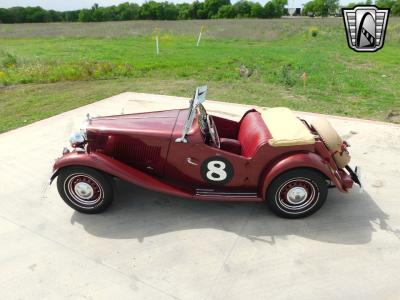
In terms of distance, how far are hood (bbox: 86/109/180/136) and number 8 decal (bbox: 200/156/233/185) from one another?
1.83ft

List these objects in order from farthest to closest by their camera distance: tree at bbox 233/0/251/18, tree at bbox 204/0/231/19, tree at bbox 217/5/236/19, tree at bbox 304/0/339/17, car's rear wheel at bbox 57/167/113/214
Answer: tree at bbox 304/0/339/17, tree at bbox 204/0/231/19, tree at bbox 233/0/251/18, tree at bbox 217/5/236/19, car's rear wheel at bbox 57/167/113/214

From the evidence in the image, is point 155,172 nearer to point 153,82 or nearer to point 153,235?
point 153,235

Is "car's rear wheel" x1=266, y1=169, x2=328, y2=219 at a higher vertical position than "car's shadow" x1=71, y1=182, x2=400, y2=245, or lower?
higher

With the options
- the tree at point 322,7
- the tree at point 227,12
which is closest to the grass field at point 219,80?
the tree at point 227,12

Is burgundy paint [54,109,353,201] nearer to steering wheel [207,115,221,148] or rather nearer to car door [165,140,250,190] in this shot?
car door [165,140,250,190]

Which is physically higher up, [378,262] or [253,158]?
[253,158]

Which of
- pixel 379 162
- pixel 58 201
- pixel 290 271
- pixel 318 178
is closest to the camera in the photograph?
pixel 290 271

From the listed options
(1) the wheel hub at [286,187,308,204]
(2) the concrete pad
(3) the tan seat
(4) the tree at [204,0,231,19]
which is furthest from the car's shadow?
(4) the tree at [204,0,231,19]

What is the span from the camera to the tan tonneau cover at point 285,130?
3.98m

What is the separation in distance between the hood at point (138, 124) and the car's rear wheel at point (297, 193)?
136cm

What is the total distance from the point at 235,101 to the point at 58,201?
5511 mm

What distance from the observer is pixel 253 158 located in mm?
4047

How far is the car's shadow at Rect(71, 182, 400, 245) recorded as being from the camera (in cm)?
405

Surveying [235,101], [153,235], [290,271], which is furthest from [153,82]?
[290,271]
